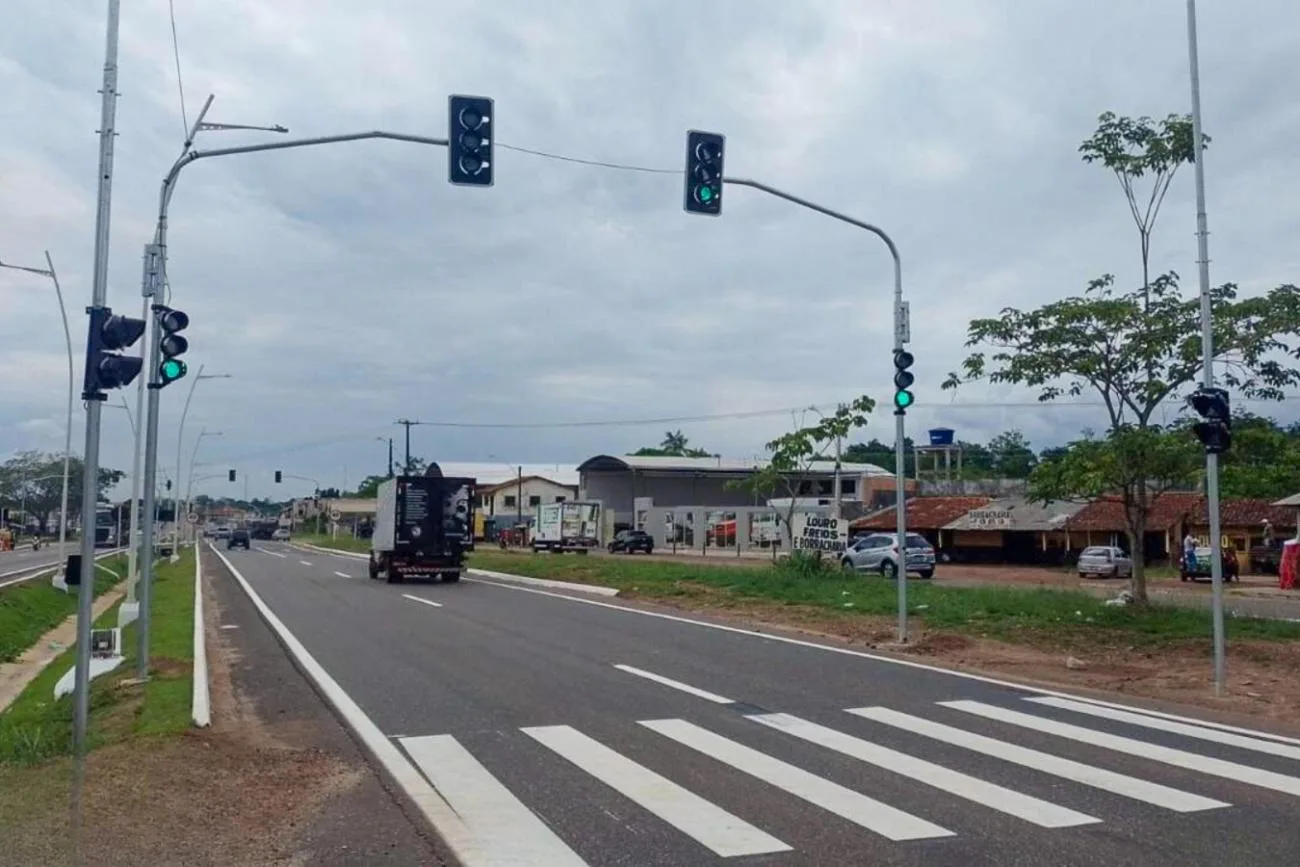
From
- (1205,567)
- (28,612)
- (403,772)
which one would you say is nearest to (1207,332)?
(403,772)

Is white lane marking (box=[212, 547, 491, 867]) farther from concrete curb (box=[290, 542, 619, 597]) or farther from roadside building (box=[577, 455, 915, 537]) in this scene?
roadside building (box=[577, 455, 915, 537])

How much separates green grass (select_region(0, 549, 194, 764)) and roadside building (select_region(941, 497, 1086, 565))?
44376mm

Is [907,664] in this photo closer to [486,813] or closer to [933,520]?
[486,813]

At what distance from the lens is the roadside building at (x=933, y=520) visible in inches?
2403

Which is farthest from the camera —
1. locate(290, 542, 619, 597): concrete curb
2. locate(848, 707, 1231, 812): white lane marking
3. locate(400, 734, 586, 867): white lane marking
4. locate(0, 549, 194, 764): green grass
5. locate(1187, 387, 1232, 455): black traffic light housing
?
locate(290, 542, 619, 597): concrete curb

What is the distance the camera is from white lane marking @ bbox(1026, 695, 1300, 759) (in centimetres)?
1056

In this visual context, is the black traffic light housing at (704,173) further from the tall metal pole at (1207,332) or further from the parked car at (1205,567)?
the parked car at (1205,567)

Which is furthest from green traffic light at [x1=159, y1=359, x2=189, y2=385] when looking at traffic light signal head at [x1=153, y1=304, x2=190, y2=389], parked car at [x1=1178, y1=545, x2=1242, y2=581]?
parked car at [x1=1178, y1=545, x2=1242, y2=581]

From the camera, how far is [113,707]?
13.3m

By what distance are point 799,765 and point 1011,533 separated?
52.6 m

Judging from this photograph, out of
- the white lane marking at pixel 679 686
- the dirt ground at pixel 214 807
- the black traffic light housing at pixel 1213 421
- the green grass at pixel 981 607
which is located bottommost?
the dirt ground at pixel 214 807

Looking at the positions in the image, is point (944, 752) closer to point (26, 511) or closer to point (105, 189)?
point (105, 189)

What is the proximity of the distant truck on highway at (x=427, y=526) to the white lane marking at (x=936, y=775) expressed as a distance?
91.3ft

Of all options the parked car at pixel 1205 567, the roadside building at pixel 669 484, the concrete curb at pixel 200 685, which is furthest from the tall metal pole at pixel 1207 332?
the roadside building at pixel 669 484
